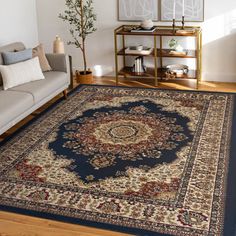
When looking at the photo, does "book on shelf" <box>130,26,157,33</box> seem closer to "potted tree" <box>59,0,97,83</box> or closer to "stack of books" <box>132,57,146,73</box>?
"stack of books" <box>132,57,146,73</box>

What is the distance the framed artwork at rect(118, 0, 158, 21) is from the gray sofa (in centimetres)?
126

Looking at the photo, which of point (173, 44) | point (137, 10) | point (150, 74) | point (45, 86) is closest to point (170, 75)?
point (150, 74)

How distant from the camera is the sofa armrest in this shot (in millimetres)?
5402

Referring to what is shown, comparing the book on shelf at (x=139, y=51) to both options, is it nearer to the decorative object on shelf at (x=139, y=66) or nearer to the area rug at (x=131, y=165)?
the decorative object on shelf at (x=139, y=66)

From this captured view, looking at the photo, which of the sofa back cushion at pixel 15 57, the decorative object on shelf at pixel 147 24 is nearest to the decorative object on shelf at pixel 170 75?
the decorative object on shelf at pixel 147 24

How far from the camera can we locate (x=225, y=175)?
3568 millimetres

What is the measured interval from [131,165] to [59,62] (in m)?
2.15

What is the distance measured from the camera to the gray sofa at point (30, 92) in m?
4.26

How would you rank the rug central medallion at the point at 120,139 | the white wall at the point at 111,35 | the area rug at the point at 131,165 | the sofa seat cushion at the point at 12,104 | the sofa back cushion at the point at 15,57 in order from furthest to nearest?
the white wall at the point at 111,35 → the sofa back cushion at the point at 15,57 → the sofa seat cushion at the point at 12,104 → the rug central medallion at the point at 120,139 → the area rug at the point at 131,165

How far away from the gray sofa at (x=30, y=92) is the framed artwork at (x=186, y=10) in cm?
157

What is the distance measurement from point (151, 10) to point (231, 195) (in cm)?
347

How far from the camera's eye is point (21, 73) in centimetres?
488

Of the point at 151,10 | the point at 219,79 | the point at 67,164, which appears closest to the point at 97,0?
the point at 151,10

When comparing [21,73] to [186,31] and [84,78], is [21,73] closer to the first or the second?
[84,78]
